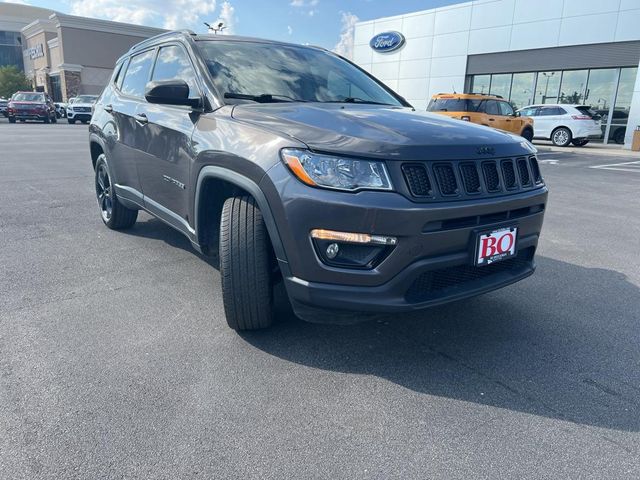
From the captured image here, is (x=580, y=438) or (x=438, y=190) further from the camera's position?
(x=438, y=190)

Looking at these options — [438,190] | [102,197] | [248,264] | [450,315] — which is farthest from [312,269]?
[102,197]

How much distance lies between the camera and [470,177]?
8.08 ft

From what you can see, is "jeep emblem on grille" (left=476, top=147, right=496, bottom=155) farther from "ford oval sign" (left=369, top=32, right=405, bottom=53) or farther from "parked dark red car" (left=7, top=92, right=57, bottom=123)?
"parked dark red car" (left=7, top=92, right=57, bottom=123)

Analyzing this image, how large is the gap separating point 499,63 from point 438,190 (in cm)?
2398

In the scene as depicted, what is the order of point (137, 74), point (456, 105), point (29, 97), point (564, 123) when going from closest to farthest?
1. point (137, 74)
2. point (456, 105)
3. point (564, 123)
4. point (29, 97)

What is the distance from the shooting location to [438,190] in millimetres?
2301

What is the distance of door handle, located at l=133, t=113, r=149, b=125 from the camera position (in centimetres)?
377

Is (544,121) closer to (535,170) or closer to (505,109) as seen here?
(505,109)

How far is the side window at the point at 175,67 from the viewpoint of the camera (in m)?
3.24

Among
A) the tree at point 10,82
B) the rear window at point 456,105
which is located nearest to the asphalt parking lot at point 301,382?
the rear window at point 456,105

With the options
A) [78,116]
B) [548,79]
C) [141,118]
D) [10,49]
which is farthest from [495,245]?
[10,49]

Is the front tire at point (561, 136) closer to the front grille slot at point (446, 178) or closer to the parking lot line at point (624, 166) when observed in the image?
the parking lot line at point (624, 166)

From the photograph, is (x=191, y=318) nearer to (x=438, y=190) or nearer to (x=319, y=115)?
(x=319, y=115)

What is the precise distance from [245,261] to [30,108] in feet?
97.3
